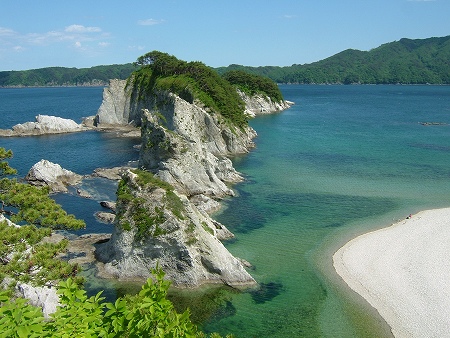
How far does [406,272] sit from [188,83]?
194 feet

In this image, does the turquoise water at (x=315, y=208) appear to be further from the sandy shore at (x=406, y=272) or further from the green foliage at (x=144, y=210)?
the green foliage at (x=144, y=210)

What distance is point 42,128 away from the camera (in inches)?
3563

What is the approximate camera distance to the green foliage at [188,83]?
7681 cm

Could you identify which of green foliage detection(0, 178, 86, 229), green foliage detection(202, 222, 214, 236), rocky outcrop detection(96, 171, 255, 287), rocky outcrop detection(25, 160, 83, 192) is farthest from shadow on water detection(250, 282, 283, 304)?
rocky outcrop detection(25, 160, 83, 192)

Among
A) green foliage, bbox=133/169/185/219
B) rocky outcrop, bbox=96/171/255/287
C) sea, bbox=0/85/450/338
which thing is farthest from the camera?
green foliage, bbox=133/169/185/219

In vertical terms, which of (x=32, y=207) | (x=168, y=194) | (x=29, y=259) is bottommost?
(x=168, y=194)

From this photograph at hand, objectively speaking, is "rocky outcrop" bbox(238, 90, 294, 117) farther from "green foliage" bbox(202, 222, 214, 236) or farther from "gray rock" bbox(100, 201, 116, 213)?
"green foliage" bbox(202, 222, 214, 236)

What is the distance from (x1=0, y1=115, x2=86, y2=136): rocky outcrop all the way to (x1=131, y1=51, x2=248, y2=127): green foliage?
18453 mm

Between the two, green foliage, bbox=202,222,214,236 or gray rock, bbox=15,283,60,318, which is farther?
green foliage, bbox=202,222,214,236

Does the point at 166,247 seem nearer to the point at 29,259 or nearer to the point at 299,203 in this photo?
the point at 29,259

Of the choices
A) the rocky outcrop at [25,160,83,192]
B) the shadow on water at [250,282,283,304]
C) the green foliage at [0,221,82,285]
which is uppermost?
the green foliage at [0,221,82,285]

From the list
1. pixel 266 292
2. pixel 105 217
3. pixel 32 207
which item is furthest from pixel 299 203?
pixel 32 207

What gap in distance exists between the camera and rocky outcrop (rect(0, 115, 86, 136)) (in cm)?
8890

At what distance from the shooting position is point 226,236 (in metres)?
35.3
